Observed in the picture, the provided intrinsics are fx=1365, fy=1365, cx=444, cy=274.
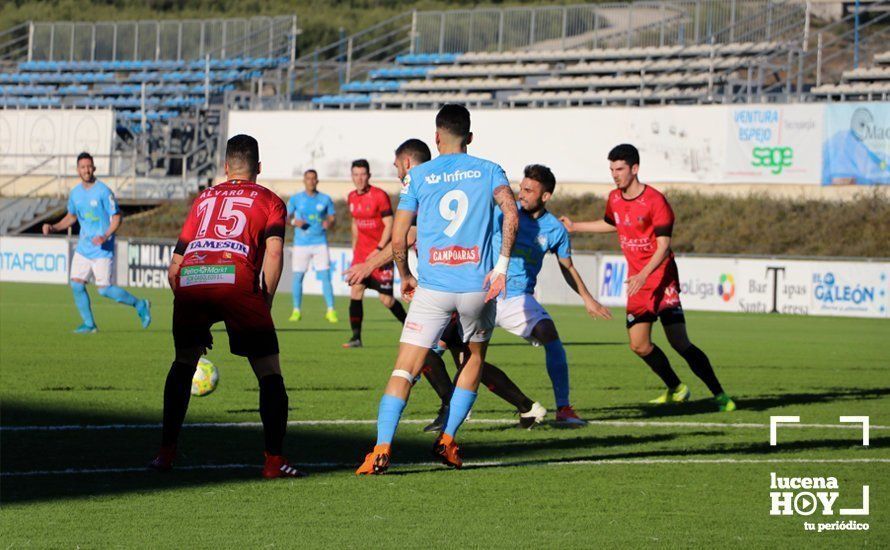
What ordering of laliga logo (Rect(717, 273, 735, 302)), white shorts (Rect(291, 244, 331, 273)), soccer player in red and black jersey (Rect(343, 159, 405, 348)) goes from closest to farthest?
soccer player in red and black jersey (Rect(343, 159, 405, 348))
white shorts (Rect(291, 244, 331, 273))
laliga logo (Rect(717, 273, 735, 302))

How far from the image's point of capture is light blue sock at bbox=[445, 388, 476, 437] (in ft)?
26.1

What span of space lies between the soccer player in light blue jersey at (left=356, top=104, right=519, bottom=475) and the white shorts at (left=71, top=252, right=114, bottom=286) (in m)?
10.6

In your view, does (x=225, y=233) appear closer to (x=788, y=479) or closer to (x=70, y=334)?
(x=788, y=479)

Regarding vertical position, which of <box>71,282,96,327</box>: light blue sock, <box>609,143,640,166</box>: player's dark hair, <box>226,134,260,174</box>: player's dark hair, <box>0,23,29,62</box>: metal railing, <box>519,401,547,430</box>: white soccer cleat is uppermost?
<box>0,23,29,62</box>: metal railing

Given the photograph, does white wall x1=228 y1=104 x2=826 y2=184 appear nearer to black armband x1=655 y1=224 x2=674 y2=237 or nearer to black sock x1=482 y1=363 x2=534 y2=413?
black armband x1=655 y1=224 x2=674 y2=237

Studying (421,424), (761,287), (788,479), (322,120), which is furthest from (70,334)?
(322,120)

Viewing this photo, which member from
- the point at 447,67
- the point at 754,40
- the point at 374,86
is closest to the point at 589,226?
the point at 754,40

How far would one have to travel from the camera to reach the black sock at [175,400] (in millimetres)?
7840

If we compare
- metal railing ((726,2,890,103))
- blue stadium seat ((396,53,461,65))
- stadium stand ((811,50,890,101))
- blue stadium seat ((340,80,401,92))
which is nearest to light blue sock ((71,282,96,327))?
metal railing ((726,2,890,103))

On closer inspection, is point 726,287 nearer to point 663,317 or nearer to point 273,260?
point 663,317

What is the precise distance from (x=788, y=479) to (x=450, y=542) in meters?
2.64

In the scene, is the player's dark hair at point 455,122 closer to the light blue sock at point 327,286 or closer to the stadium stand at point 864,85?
the light blue sock at point 327,286

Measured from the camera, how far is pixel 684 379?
1488 centimetres

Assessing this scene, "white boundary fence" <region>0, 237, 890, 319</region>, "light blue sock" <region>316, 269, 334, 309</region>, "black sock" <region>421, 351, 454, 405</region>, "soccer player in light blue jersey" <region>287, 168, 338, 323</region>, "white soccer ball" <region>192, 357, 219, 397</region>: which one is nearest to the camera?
"black sock" <region>421, 351, 454, 405</region>
